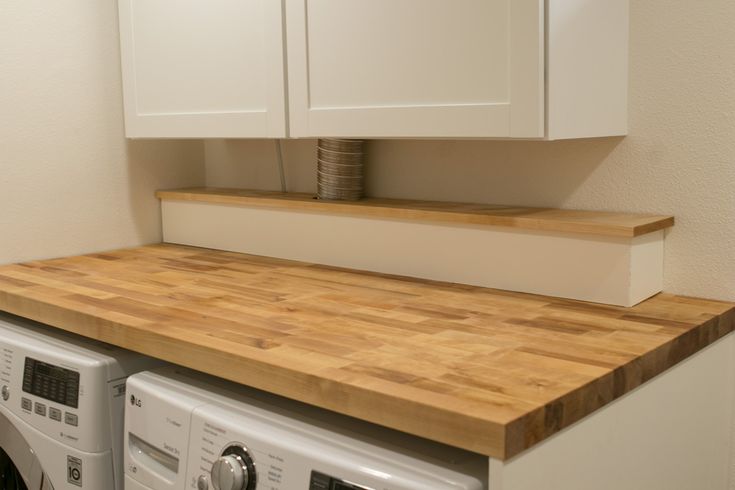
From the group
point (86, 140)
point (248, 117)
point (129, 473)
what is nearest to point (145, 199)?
point (86, 140)

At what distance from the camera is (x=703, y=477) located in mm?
1520

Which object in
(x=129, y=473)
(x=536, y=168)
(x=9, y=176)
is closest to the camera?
(x=129, y=473)

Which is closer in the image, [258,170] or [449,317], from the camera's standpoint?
[449,317]

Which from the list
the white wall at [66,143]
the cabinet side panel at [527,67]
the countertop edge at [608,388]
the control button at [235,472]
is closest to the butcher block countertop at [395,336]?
the countertop edge at [608,388]

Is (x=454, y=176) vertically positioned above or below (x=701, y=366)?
above

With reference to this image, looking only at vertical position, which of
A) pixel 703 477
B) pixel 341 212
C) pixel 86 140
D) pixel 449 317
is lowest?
pixel 703 477

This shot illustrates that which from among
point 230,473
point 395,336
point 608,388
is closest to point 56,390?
point 230,473

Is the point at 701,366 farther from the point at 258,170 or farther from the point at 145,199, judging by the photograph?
the point at 145,199

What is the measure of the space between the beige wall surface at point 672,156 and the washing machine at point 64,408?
0.87m

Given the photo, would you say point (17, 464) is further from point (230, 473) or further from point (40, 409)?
point (230, 473)

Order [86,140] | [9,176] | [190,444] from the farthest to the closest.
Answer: [86,140]
[9,176]
[190,444]

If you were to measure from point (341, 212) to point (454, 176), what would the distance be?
0.88 ft

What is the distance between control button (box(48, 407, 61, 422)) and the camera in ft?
5.13

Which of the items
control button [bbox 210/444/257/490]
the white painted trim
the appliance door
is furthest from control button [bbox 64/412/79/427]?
the white painted trim
